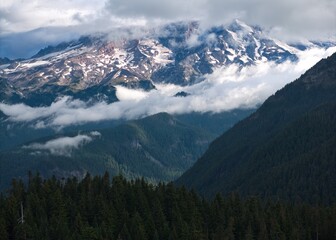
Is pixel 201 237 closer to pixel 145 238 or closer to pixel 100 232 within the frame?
pixel 145 238

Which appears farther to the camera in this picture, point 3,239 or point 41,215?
point 41,215

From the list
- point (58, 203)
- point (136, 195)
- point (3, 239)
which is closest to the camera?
point (3, 239)

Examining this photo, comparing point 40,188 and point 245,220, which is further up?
point 40,188

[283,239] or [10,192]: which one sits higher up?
[10,192]

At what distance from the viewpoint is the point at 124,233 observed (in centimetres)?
15725

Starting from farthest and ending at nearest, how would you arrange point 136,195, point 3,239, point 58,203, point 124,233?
point 136,195 → point 58,203 → point 124,233 → point 3,239

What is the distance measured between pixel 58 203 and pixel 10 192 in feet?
73.4

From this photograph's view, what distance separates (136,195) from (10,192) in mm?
35222

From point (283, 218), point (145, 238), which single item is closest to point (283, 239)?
point (283, 218)

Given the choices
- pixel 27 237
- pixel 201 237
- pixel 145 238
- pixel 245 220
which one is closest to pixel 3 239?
pixel 27 237

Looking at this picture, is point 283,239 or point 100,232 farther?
point 283,239

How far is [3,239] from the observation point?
476 feet

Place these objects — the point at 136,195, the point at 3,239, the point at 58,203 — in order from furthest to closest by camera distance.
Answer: the point at 136,195
the point at 58,203
the point at 3,239

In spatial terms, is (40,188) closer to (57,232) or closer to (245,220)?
(57,232)
